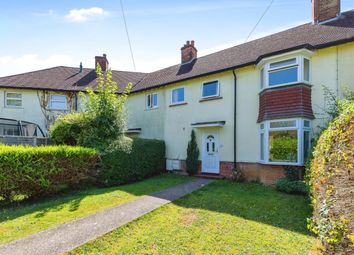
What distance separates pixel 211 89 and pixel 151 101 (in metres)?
5.33

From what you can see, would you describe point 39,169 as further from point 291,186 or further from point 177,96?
point 291,186

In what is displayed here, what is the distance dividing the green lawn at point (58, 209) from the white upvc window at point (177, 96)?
6612 mm

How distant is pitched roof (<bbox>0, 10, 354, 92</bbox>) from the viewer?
466 inches

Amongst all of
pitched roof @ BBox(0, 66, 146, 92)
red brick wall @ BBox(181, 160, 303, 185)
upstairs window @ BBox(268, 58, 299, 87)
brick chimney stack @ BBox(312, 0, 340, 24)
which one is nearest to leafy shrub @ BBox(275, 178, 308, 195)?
red brick wall @ BBox(181, 160, 303, 185)

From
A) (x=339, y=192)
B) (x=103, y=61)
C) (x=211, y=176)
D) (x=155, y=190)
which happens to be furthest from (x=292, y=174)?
(x=103, y=61)

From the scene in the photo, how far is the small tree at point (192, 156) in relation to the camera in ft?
50.3

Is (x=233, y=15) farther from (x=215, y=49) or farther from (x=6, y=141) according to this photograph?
(x=6, y=141)

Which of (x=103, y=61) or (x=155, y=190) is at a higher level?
(x=103, y=61)

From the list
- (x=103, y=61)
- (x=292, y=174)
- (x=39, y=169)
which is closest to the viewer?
(x=39, y=169)

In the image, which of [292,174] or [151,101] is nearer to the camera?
[292,174]

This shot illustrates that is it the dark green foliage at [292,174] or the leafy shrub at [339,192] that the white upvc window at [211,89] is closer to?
the dark green foliage at [292,174]

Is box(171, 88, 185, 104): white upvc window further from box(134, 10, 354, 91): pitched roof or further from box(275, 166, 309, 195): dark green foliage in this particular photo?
box(275, 166, 309, 195): dark green foliage

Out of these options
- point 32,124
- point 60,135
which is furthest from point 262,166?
point 32,124

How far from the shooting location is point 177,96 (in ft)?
56.0
